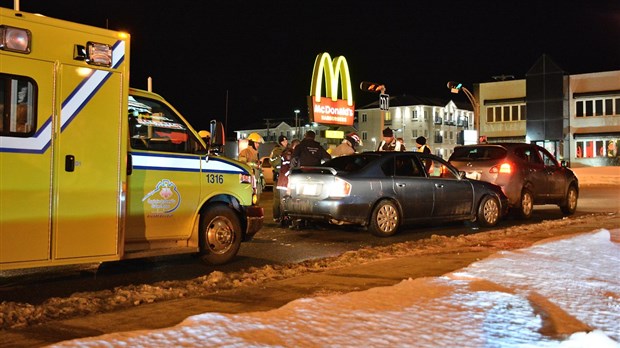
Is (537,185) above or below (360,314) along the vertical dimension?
above

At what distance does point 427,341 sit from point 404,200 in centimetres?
646

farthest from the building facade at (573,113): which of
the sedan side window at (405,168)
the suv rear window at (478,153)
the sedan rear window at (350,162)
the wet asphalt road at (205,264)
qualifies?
the sedan rear window at (350,162)

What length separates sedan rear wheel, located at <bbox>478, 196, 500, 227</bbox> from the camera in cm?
1202

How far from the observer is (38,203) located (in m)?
5.85

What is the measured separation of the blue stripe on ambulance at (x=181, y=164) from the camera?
22.3 feet

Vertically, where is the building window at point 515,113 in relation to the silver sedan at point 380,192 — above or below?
above

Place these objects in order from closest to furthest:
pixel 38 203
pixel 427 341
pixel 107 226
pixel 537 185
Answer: pixel 427 341, pixel 38 203, pixel 107 226, pixel 537 185

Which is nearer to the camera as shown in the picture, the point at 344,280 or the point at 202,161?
the point at 344,280

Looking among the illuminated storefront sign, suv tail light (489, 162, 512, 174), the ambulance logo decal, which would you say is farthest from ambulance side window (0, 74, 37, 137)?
the illuminated storefront sign

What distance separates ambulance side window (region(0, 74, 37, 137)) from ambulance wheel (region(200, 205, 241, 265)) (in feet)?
8.16

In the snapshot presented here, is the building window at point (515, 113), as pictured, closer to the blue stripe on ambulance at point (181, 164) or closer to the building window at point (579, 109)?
the building window at point (579, 109)

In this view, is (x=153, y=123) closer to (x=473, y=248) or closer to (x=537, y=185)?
(x=473, y=248)

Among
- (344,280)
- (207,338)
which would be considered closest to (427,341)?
(207,338)

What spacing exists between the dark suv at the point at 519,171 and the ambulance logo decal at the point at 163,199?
7860 mm
